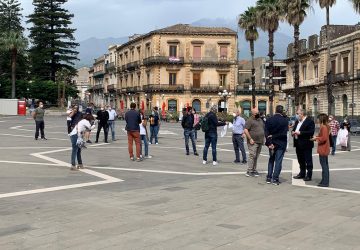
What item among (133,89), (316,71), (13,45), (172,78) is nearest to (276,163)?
(316,71)

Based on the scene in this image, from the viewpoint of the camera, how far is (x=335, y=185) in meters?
11.0

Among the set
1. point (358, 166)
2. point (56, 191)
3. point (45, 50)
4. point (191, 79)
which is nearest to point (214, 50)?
point (191, 79)

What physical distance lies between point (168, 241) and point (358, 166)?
33.8 feet

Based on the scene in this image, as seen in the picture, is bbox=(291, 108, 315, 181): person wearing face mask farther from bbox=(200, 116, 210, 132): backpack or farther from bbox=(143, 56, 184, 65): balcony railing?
bbox=(143, 56, 184, 65): balcony railing

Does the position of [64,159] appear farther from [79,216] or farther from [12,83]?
[12,83]

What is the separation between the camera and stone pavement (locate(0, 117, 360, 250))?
623cm

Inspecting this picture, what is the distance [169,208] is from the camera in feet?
26.5

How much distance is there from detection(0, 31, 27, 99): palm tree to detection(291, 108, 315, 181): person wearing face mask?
197 feet

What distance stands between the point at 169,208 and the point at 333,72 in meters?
50.2

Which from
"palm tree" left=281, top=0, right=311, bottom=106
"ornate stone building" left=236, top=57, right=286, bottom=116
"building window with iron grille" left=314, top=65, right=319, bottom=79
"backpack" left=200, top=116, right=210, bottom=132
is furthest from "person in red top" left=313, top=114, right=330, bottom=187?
"ornate stone building" left=236, top=57, right=286, bottom=116

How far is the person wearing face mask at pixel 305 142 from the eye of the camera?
11.5m

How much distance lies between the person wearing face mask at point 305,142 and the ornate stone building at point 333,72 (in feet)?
133

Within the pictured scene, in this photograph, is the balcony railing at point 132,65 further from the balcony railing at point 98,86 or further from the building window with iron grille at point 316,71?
the building window with iron grille at point 316,71

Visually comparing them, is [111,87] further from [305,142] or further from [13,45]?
[305,142]
